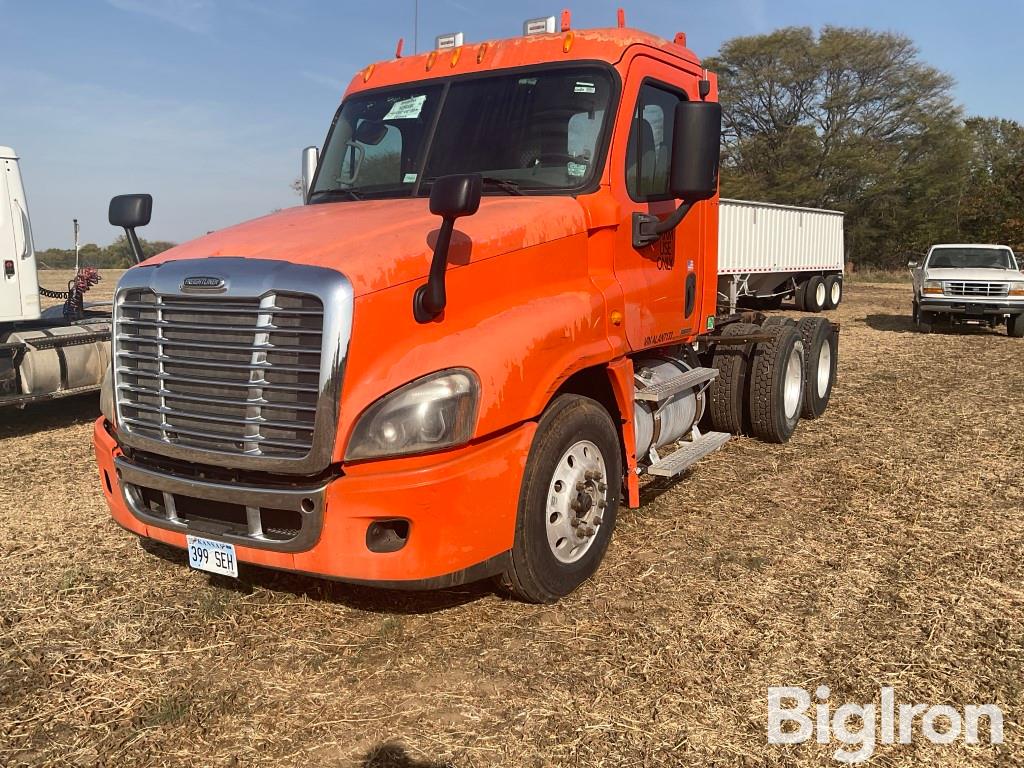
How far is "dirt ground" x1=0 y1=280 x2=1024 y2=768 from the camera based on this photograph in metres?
2.96

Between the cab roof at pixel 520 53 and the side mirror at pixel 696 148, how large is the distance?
62 centimetres

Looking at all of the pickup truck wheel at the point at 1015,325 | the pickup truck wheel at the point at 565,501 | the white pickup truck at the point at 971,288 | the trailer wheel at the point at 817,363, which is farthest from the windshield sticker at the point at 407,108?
the pickup truck wheel at the point at 1015,325

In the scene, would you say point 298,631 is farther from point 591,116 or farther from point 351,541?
point 591,116

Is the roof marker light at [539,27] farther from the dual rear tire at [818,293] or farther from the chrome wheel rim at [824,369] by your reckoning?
the dual rear tire at [818,293]

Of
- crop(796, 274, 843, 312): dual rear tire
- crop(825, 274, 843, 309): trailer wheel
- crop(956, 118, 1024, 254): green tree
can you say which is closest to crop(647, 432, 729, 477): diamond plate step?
crop(796, 274, 843, 312): dual rear tire

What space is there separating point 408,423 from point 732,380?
452 cm

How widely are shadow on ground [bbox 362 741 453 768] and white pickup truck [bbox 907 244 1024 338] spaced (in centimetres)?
1573

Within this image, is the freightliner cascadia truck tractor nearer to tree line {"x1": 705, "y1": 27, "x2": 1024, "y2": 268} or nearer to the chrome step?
the chrome step

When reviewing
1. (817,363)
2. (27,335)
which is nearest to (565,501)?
(817,363)

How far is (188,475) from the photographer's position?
3.52 meters

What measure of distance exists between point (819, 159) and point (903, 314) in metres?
23.9

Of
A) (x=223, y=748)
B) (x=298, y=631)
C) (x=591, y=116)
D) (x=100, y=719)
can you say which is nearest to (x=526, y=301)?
(x=591, y=116)

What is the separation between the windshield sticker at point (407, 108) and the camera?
4758 mm

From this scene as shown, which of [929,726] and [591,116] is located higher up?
[591,116]
